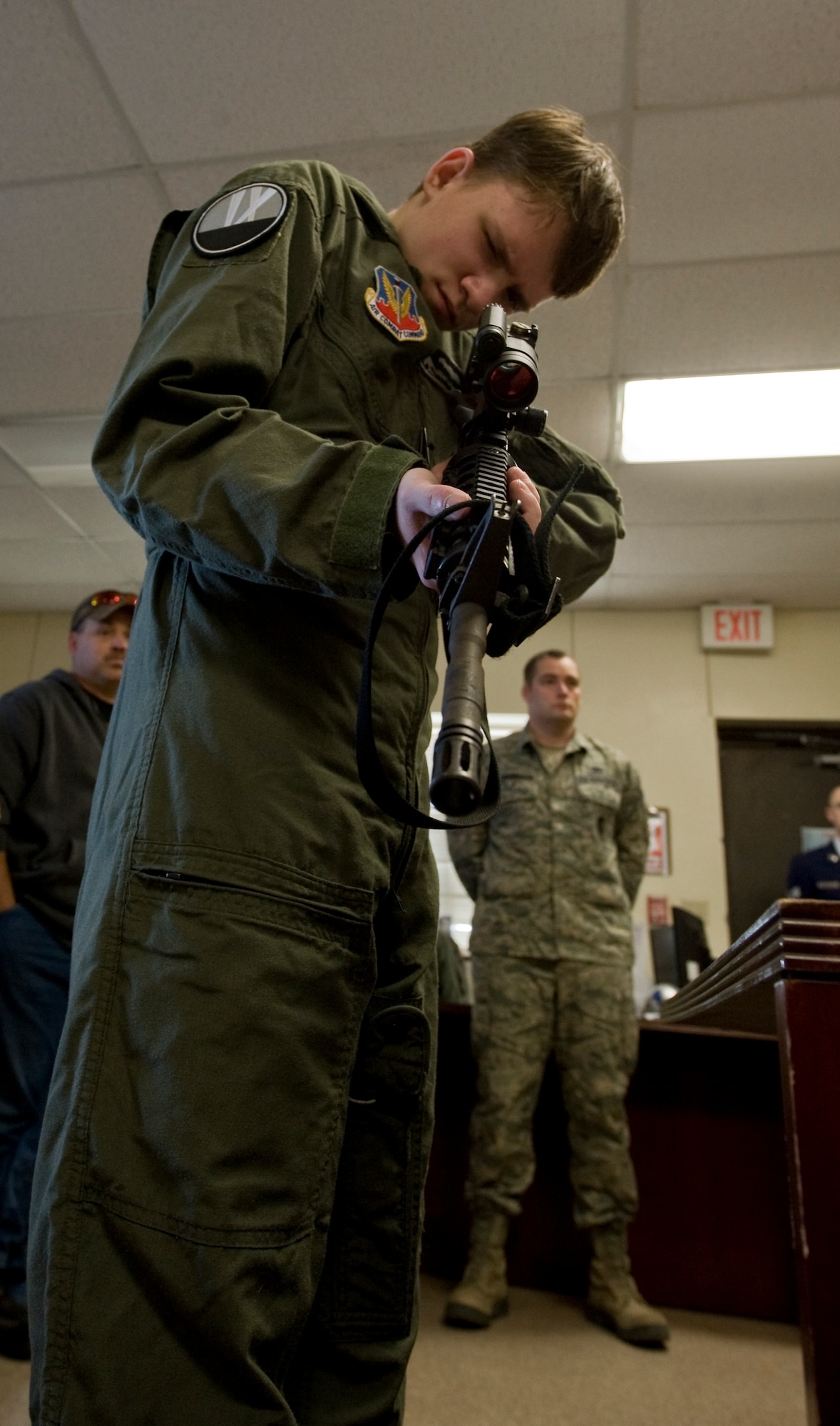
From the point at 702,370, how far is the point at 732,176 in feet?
2.42

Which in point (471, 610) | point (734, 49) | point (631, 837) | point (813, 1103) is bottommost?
point (813, 1103)

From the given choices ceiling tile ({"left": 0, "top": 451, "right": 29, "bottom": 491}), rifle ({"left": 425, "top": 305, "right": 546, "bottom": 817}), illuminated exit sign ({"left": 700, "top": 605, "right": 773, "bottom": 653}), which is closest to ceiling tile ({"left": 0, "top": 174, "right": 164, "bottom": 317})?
ceiling tile ({"left": 0, "top": 451, "right": 29, "bottom": 491})

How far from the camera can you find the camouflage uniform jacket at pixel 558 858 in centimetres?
221

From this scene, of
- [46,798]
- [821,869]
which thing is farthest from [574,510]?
[821,869]

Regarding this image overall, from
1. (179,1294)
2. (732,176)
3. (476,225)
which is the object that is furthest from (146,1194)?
(732,176)

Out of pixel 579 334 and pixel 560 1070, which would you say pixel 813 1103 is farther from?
pixel 579 334

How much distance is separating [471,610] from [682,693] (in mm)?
4143

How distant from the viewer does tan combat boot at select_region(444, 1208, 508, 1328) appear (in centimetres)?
180

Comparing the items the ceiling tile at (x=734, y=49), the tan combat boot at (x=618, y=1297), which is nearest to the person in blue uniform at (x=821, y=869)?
the tan combat boot at (x=618, y=1297)

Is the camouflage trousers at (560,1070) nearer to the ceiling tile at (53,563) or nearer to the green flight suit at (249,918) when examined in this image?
the green flight suit at (249,918)

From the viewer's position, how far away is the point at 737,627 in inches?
173

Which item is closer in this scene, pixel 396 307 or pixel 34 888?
pixel 396 307

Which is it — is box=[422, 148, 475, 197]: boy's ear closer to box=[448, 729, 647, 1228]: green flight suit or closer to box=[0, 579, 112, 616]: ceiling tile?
box=[448, 729, 647, 1228]: green flight suit

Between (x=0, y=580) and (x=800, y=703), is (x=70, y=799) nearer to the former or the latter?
(x=0, y=580)
